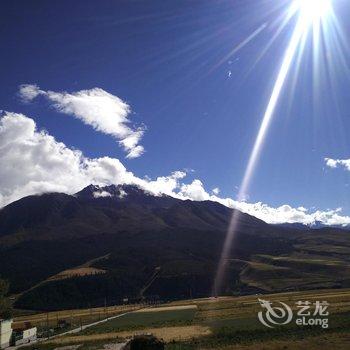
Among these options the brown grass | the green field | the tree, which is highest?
the tree

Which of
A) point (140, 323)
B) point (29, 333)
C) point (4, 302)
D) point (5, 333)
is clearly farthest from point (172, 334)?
point (4, 302)

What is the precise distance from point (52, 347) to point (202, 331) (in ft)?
75.2

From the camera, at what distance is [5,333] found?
83812mm

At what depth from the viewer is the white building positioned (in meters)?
82.2

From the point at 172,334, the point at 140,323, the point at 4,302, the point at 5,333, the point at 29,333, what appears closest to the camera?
the point at 172,334

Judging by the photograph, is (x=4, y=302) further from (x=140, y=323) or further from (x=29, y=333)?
(x=140, y=323)

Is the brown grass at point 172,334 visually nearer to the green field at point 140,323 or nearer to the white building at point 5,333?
the green field at point 140,323

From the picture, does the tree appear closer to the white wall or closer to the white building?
the white building

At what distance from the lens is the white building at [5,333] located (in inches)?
3236

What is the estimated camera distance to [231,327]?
78.1m

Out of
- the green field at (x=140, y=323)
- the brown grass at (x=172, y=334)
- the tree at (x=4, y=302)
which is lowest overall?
the brown grass at (x=172, y=334)

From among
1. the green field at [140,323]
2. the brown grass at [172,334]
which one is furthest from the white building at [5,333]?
the green field at [140,323]

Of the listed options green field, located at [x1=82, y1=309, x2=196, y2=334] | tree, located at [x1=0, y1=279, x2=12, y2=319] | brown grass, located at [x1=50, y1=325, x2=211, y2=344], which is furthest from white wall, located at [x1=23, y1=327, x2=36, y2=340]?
brown grass, located at [x1=50, y1=325, x2=211, y2=344]

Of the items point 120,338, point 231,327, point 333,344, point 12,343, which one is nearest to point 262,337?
point 333,344
